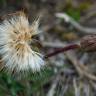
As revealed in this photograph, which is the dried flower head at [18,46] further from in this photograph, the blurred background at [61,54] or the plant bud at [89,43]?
the plant bud at [89,43]

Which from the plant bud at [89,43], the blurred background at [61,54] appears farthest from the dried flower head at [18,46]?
the plant bud at [89,43]

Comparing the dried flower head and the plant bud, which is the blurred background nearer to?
the dried flower head

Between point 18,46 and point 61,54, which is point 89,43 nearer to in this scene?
point 18,46

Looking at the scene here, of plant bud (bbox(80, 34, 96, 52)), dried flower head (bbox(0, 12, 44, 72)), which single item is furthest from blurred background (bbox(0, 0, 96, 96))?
plant bud (bbox(80, 34, 96, 52))

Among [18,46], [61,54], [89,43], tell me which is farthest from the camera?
[61,54]

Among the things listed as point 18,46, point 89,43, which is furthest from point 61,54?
point 18,46

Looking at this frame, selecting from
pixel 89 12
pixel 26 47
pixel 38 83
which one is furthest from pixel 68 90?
pixel 89 12
